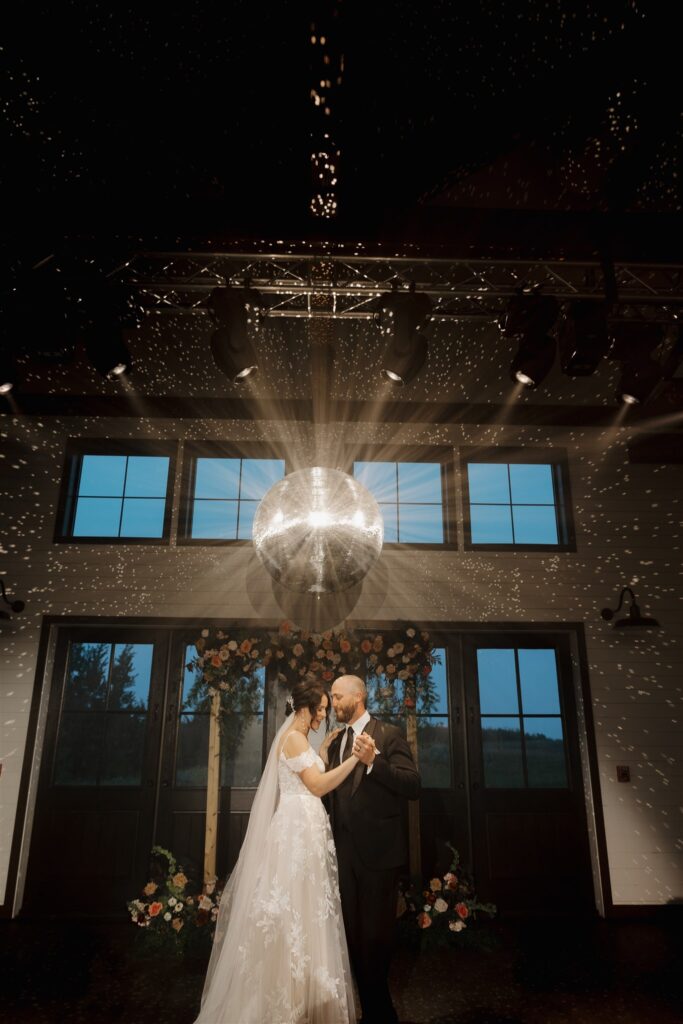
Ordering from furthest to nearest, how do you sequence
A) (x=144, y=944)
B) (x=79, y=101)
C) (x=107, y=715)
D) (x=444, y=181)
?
1. (x=107, y=715)
2. (x=144, y=944)
3. (x=444, y=181)
4. (x=79, y=101)

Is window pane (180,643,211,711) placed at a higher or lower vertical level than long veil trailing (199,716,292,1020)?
higher

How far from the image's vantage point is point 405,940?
4164mm

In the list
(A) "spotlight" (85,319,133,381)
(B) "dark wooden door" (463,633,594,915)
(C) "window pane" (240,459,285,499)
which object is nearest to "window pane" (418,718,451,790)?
(B) "dark wooden door" (463,633,594,915)

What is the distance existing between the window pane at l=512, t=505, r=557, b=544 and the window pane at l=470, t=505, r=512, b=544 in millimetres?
88

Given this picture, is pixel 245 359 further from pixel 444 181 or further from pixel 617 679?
pixel 617 679

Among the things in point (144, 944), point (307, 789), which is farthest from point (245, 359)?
point (144, 944)

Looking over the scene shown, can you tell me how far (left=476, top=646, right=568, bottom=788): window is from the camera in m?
5.19

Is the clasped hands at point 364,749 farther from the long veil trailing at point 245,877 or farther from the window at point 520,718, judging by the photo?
the window at point 520,718

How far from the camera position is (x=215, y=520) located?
5590 mm

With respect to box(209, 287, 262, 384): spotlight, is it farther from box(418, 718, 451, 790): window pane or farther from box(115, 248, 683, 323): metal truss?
box(418, 718, 451, 790): window pane

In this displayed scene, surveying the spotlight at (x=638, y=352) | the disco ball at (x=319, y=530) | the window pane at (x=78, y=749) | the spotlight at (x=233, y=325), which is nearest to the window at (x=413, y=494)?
the disco ball at (x=319, y=530)

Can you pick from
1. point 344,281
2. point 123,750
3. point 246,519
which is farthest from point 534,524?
point 123,750

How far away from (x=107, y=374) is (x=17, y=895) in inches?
167

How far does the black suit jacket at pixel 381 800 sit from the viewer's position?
3000 millimetres
